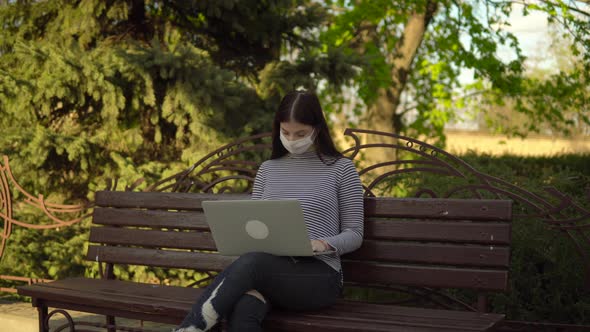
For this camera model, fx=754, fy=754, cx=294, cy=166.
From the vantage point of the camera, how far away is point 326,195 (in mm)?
3723

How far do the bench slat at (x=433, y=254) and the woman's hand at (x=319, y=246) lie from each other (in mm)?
427

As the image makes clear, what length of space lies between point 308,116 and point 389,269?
0.88m

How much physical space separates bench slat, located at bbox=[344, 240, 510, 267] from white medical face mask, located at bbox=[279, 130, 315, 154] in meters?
0.59

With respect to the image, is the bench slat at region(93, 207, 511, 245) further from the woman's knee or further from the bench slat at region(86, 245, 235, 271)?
the woman's knee

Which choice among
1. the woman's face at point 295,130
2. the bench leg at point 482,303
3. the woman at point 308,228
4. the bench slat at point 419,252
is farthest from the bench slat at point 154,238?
the bench leg at point 482,303

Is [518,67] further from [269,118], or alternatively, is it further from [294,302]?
[294,302]

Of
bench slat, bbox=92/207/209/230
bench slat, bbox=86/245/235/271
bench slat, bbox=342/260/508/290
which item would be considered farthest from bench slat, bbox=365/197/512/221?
bench slat, bbox=92/207/209/230

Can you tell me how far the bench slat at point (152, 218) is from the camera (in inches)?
173

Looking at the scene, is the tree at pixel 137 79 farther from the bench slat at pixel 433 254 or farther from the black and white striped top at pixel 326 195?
the bench slat at pixel 433 254

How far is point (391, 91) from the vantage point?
55.0 ft

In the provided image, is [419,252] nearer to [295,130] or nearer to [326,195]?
[326,195]

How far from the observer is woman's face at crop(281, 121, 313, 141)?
372cm

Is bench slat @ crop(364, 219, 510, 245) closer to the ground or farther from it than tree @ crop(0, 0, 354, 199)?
closer to the ground

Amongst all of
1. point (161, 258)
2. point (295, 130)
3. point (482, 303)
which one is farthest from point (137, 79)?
point (482, 303)
